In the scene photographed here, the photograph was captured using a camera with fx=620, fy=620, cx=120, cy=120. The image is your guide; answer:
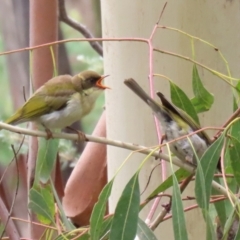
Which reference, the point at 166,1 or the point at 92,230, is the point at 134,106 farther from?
the point at 92,230

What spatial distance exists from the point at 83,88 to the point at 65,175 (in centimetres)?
154

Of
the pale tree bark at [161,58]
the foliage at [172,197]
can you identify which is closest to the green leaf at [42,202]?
the foliage at [172,197]

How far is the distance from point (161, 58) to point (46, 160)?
31cm

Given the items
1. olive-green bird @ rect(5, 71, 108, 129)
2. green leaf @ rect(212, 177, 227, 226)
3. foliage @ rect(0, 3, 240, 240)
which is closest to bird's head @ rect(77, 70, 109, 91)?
olive-green bird @ rect(5, 71, 108, 129)

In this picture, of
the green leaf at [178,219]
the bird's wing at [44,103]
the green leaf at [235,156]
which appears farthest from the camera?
the bird's wing at [44,103]

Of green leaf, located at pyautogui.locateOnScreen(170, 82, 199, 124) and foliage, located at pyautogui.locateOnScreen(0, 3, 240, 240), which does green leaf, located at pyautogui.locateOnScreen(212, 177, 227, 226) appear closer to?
foliage, located at pyautogui.locateOnScreen(0, 3, 240, 240)

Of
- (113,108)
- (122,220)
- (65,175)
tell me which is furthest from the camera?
(65,175)

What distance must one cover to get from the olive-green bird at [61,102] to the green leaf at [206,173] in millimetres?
370

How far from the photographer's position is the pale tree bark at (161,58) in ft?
3.91

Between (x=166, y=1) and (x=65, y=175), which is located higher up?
(x=166, y=1)

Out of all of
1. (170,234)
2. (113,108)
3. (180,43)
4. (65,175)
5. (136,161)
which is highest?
(180,43)

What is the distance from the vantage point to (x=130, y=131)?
1.23 meters

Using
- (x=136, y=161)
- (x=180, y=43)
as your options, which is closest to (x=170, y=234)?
(x=136, y=161)

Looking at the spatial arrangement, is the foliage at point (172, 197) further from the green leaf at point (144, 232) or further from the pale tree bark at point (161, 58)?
the pale tree bark at point (161, 58)
